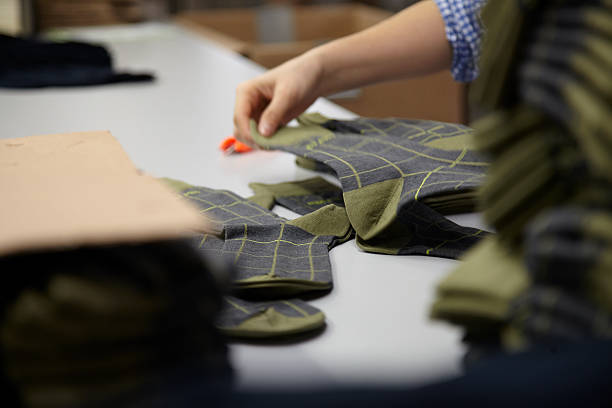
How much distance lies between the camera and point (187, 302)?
267mm

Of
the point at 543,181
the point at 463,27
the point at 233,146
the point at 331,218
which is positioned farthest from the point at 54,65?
the point at 543,181

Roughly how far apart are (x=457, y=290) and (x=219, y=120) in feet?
2.39

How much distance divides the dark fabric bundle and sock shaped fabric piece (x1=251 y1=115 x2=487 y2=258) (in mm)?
741

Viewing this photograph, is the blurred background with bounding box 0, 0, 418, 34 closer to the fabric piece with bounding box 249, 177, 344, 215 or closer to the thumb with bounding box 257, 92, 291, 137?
the thumb with bounding box 257, 92, 291, 137

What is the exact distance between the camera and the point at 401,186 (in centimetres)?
51

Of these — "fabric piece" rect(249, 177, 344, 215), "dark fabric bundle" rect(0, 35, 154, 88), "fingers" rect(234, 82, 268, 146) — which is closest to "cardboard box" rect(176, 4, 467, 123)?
"dark fabric bundle" rect(0, 35, 154, 88)

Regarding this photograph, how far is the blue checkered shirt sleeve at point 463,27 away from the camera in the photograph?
816 millimetres

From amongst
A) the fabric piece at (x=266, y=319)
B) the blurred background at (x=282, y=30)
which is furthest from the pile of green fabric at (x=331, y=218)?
the blurred background at (x=282, y=30)

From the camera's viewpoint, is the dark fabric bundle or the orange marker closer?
the orange marker

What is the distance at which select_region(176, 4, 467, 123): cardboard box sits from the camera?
64.6 inches

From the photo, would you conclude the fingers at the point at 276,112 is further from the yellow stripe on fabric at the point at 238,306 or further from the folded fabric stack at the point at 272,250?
the yellow stripe on fabric at the point at 238,306

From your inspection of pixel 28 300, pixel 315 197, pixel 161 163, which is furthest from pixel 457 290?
pixel 161 163

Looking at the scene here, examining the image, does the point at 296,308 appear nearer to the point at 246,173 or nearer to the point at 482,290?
the point at 482,290

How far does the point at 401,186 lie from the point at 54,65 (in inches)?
40.4
